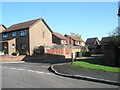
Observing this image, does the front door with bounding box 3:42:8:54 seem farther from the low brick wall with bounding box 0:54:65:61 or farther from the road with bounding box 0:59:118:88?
the road with bounding box 0:59:118:88

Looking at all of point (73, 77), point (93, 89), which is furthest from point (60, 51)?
point (93, 89)

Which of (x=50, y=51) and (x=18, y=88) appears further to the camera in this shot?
(x=50, y=51)

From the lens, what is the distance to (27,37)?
1156 inches

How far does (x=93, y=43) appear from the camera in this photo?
67812 mm

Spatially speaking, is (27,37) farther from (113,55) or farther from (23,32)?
(113,55)

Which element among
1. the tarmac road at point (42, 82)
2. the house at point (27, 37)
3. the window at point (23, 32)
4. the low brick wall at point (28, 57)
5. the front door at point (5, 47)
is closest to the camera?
the tarmac road at point (42, 82)

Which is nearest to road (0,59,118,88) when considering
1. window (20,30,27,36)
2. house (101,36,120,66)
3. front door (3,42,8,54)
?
house (101,36,120,66)

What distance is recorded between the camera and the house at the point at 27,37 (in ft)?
95.7

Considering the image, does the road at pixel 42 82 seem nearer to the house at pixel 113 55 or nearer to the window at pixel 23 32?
the house at pixel 113 55

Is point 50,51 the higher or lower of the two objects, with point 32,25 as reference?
lower

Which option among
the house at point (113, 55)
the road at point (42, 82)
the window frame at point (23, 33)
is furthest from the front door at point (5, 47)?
the house at point (113, 55)

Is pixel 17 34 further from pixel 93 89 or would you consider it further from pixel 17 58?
pixel 93 89

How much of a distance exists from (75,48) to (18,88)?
3030 cm

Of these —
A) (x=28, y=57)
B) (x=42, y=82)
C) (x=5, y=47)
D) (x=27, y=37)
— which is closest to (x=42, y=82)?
(x=42, y=82)
